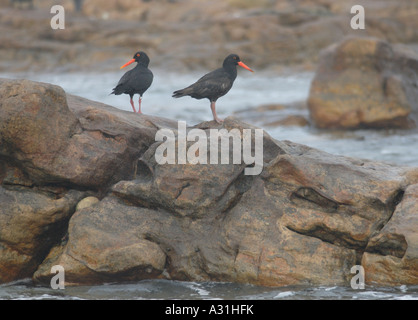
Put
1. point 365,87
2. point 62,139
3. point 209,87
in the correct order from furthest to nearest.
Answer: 1. point 365,87
2. point 209,87
3. point 62,139

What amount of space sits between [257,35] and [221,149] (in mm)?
29006

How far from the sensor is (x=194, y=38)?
A: 3591 centimetres

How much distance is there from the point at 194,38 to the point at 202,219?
29409mm

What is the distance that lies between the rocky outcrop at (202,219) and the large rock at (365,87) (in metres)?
10.6

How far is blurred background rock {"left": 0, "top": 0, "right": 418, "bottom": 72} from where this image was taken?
34531mm

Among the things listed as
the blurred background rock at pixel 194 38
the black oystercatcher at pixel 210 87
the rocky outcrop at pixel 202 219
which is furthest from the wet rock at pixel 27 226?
the blurred background rock at pixel 194 38

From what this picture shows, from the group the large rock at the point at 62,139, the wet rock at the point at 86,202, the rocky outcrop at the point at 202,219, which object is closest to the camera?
the rocky outcrop at the point at 202,219

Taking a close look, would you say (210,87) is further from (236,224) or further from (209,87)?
(236,224)

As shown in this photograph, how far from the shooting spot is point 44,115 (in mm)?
7484

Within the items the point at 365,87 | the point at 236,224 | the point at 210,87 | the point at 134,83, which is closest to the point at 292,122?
the point at 365,87

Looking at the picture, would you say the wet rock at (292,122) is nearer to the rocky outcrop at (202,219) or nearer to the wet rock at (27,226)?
the rocky outcrop at (202,219)

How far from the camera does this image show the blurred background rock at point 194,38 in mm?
34531

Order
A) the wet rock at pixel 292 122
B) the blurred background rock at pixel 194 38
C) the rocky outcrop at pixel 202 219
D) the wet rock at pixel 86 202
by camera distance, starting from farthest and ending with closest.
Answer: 1. the blurred background rock at pixel 194 38
2. the wet rock at pixel 292 122
3. the wet rock at pixel 86 202
4. the rocky outcrop at pixel 202 219

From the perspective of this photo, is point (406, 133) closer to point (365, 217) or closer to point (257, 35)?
point (365, 217)
